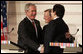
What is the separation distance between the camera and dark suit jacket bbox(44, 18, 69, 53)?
279 centimetres

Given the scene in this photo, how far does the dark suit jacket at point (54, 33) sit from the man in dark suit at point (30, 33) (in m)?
0.18

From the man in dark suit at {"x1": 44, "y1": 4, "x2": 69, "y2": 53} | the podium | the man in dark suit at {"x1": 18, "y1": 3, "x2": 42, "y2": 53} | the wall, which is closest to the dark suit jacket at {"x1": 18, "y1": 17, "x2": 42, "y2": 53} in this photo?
the man in dark suit at {"x1": 18, "y1": 3, "x2": 42, "y2": 53}

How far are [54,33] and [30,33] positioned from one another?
0.44m

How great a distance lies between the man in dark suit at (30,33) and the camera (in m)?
3.01

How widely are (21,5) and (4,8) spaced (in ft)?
2.56

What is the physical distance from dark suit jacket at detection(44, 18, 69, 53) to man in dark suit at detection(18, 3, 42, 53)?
0.60ft

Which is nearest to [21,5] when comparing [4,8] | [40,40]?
[4,8]

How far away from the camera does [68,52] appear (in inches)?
99.0

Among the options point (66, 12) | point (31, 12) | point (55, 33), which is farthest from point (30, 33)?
point (66, 12)

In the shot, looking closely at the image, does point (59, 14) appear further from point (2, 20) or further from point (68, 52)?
point (2, 20)

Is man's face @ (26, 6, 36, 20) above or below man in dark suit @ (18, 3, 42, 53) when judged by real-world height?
above

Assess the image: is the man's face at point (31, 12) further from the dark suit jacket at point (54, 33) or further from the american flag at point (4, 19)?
the american flag at point (4, 19)

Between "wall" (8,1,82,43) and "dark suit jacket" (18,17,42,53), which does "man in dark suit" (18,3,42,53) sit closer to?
"dark suit jacket" (18,17,42,53)

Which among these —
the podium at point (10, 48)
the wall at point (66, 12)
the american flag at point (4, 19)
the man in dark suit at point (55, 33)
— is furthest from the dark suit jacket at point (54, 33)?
the wall at point (66, 12)
